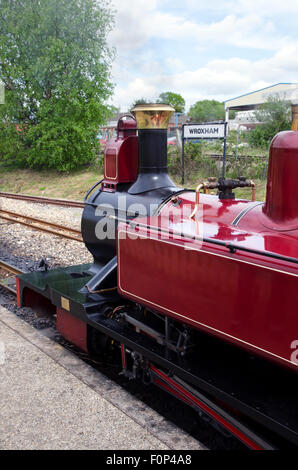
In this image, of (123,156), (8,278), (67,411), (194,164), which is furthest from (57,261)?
(194,164)

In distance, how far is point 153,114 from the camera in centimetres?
423

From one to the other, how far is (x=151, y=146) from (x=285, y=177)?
1827 mm

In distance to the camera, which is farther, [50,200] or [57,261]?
[50,200]

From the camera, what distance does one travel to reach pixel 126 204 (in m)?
4.57

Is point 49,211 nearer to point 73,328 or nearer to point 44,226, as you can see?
point 44,226

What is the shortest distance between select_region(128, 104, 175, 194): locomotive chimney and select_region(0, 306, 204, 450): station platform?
6.40 feet

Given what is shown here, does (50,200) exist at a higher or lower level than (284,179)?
lower

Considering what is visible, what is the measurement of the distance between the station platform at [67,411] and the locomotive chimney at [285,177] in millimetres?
1736

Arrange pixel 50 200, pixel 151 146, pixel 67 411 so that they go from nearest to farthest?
pixel 67 411 → pixel 151 146 → pixel 50 200

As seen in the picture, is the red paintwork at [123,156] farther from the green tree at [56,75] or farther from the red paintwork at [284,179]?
the green tree at [56,75]
